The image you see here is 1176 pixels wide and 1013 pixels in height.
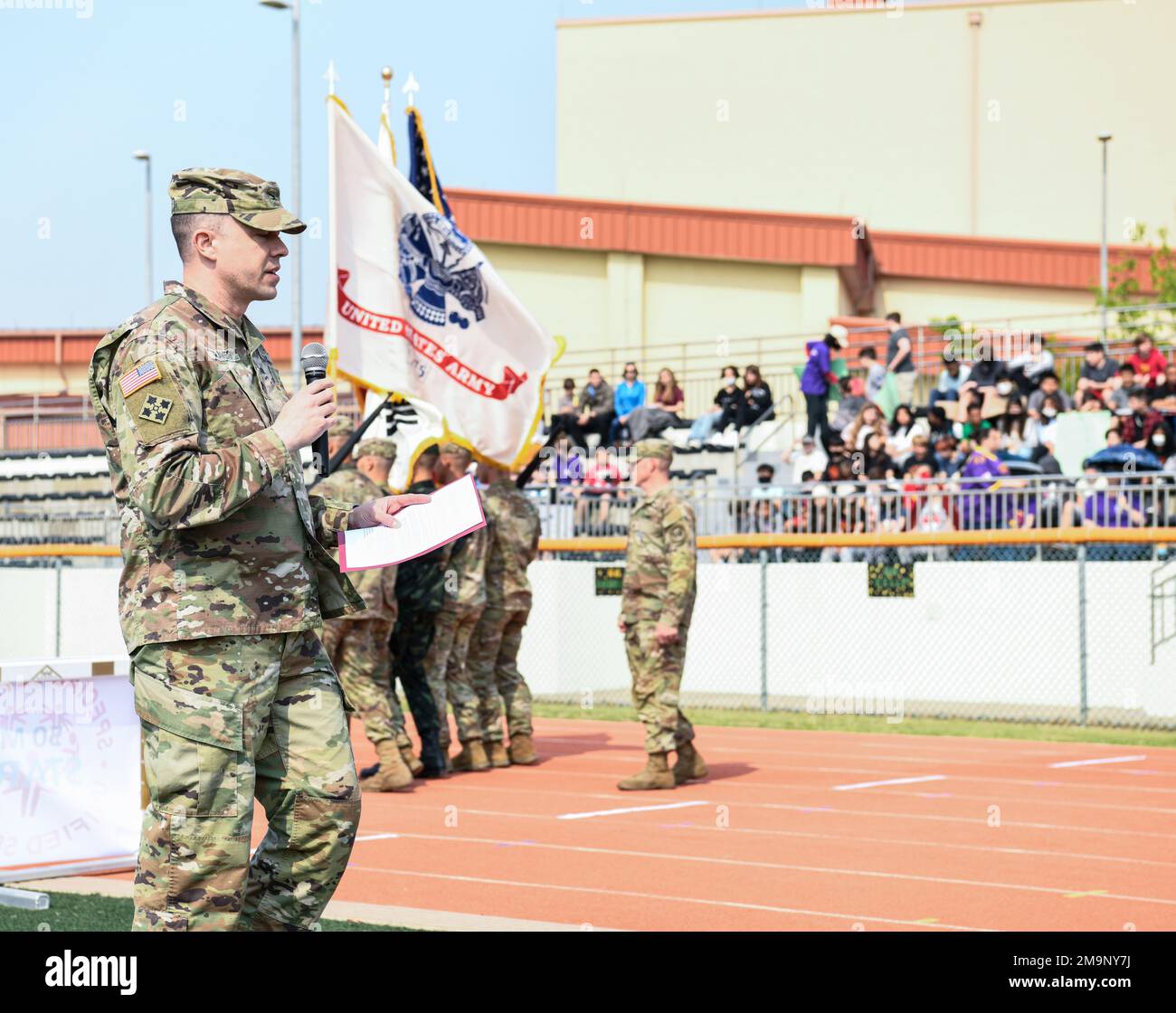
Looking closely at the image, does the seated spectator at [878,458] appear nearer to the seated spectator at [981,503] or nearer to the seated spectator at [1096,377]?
the seated spectator at [981,503]

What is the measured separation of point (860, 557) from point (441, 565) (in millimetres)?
7106

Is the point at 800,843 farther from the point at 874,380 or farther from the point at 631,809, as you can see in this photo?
the point at 874,380

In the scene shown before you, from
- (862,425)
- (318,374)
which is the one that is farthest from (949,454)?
(318,374)

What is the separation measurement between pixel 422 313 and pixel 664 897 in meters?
6.45

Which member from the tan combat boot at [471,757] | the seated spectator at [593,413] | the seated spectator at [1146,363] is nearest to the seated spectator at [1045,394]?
the seated spectator at [1146,363]

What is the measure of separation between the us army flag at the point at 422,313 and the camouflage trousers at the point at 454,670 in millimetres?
1334

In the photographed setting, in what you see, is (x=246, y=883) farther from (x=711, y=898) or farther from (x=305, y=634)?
(x=711, y=898)

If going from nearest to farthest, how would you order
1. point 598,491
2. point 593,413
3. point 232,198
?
point 232,198, point 598,491, point 593,413

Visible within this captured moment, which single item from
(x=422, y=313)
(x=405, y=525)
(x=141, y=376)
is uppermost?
(x=422, y=313)

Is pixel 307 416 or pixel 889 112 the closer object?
pixel 307 416

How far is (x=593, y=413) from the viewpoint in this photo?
87.2 ft

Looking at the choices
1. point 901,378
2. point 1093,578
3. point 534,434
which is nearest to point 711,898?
point 534,434

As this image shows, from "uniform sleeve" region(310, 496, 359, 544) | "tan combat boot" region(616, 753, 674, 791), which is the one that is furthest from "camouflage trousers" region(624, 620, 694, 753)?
"uniform sleeve" region(310, 496, 359, 544)

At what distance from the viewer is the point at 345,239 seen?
13.2 meters
